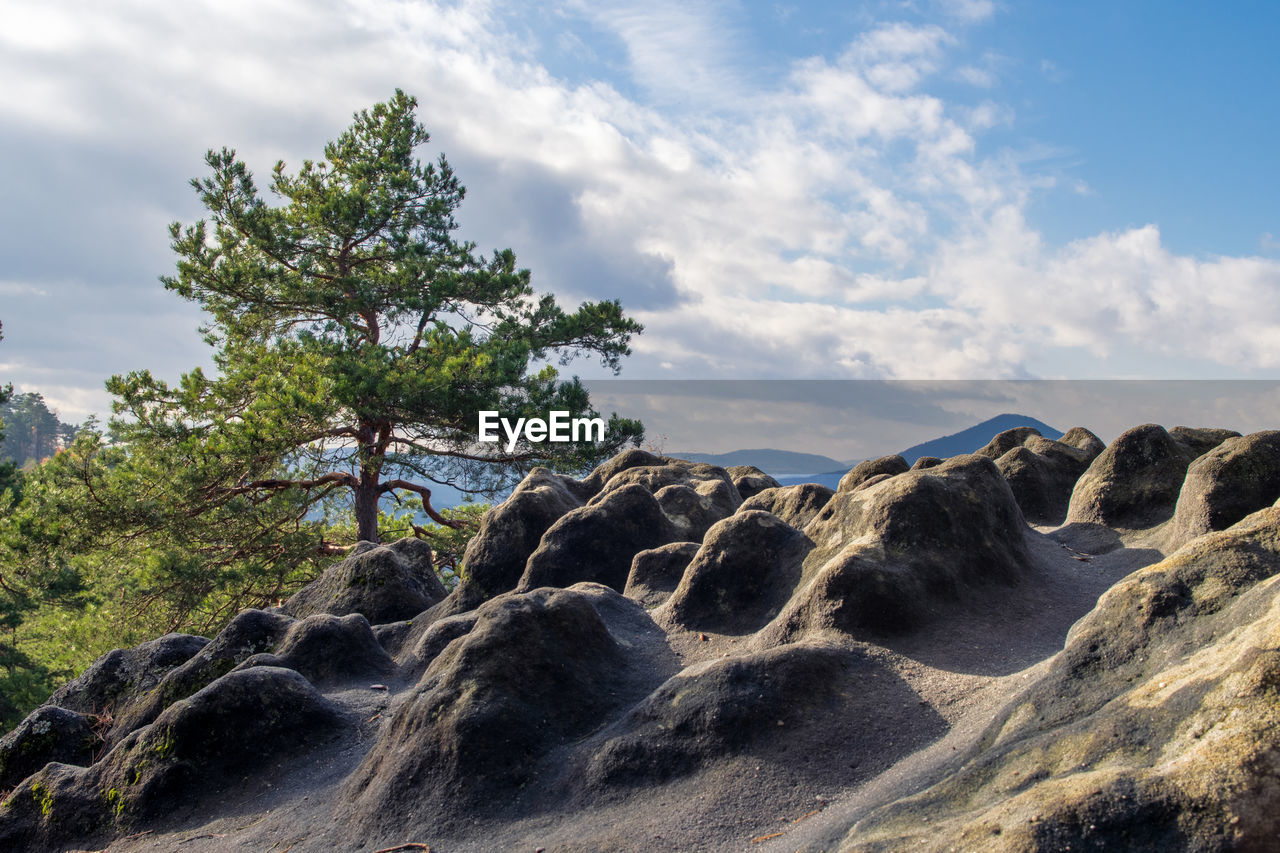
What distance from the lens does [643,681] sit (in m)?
8.48

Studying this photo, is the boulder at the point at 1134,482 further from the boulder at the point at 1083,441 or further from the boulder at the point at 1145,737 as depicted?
the boulder at the point at 1145,737

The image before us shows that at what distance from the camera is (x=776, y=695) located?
693 centimetres

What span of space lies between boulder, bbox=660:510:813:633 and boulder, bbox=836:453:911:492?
286 centimetres

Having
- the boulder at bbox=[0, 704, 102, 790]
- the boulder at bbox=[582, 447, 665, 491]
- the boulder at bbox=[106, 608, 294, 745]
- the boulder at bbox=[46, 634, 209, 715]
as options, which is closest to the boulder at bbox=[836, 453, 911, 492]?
the boulder at bbox=[582, 447, 665, 491]

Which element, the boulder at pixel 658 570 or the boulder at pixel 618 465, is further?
the boulder at pixel 618 465

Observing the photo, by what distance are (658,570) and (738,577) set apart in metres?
1.71

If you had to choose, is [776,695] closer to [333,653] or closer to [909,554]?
[909,554]

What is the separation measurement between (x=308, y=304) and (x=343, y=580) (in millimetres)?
13020

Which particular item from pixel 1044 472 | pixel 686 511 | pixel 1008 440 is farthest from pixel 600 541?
pixel 1008 440

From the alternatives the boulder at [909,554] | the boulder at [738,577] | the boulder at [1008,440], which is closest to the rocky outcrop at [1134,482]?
the boulder at [909,554]

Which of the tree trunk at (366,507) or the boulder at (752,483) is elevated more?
the boulder at (752,483)

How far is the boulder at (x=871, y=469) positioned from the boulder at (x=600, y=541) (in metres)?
2.59

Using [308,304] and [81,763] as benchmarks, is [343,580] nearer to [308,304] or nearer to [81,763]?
[81,763]

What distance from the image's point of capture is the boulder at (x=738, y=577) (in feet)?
31.1
